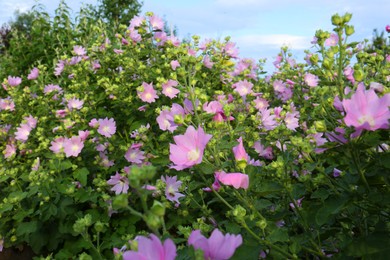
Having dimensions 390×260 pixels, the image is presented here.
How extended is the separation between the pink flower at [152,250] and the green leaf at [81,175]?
1899 millimetres

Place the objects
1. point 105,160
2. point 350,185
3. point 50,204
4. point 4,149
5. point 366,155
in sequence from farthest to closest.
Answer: point 4,149, point 105,160, point 50,204, point 366,155, point 350,185

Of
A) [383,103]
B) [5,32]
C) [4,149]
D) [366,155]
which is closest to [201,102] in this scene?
[366,155]

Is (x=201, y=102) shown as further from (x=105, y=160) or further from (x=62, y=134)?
(x=62, y=134)

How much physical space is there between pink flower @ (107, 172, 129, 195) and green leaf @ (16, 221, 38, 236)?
48 centimetres

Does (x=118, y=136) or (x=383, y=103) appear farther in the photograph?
(x=118, y=136)

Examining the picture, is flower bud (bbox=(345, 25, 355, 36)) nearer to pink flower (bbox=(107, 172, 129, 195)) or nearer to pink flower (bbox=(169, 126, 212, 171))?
pink flower (bbox=(169, 126, 212, 171))

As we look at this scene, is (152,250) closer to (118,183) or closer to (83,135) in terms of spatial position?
(118,183)

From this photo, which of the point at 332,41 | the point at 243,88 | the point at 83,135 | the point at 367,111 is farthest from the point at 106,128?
the point at 367,111

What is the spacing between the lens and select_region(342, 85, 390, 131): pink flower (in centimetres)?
110

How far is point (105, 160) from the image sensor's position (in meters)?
2.87

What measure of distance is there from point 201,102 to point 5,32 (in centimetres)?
936

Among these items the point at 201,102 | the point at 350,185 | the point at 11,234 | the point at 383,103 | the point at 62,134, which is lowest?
the point at 11,234

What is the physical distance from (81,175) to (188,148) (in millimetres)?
1552

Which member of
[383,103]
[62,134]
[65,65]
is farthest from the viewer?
[65,65]
